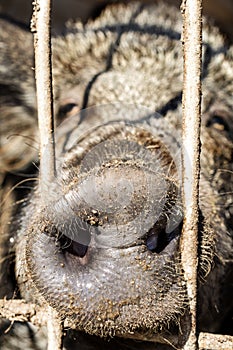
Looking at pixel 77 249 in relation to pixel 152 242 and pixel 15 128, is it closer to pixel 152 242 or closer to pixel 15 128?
pixel 152 242

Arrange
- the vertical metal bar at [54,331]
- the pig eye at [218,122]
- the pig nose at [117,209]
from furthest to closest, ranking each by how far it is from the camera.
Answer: the pig eye at [218,122], the vertical metal bar at [54,331], the pig nose at [117,209]

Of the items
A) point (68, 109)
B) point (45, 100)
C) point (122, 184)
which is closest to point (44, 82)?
point (45, 100)

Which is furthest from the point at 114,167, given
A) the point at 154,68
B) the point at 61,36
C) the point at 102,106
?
the point at 61,36

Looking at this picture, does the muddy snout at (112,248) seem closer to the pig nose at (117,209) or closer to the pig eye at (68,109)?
the pig nose at (117,209)

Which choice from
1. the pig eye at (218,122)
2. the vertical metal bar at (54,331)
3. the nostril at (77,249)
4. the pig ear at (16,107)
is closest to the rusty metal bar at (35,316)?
the vertical metal bar at (54,331)

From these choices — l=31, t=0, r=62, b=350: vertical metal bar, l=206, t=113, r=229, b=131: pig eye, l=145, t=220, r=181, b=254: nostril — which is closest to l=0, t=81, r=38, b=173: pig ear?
l=206, t=113, r=229, b=131: pig eye

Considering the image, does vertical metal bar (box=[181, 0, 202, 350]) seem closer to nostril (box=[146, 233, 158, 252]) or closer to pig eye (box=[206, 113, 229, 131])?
nostril (box=[146, 233, 158, 252])
